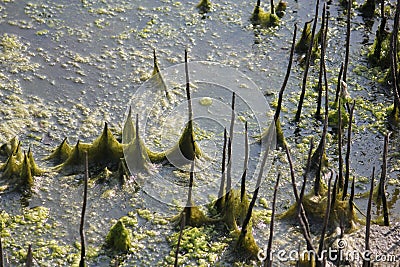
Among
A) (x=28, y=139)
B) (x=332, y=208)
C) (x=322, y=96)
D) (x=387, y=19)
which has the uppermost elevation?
(x=387, y=19)

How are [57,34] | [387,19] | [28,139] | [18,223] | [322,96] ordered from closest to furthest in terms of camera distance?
[18,223] < [28,139] < [322,96] < [57,34] < [387,19]

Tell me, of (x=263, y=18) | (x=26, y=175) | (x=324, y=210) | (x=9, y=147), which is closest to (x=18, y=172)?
(x=26, y=175)

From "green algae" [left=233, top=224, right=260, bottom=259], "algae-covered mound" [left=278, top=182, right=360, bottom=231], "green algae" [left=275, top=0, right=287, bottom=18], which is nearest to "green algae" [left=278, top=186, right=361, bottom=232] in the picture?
"algae-covered mound" [left=278, top=182, right=360, bottom=231]

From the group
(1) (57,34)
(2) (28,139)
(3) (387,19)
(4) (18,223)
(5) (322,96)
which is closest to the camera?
(4) (18,223)

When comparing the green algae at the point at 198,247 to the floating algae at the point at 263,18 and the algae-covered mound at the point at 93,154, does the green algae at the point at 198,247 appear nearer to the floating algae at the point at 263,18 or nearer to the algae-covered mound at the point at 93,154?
the algae-covered mound at the point at 93,154

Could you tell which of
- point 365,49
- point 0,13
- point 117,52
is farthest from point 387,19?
point 0,13

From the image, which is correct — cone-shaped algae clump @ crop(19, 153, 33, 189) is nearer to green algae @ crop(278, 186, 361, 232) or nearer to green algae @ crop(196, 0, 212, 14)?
green algae @ crop(278, 186, 361, 232)

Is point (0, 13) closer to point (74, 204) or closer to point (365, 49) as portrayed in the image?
point (74, 204)
